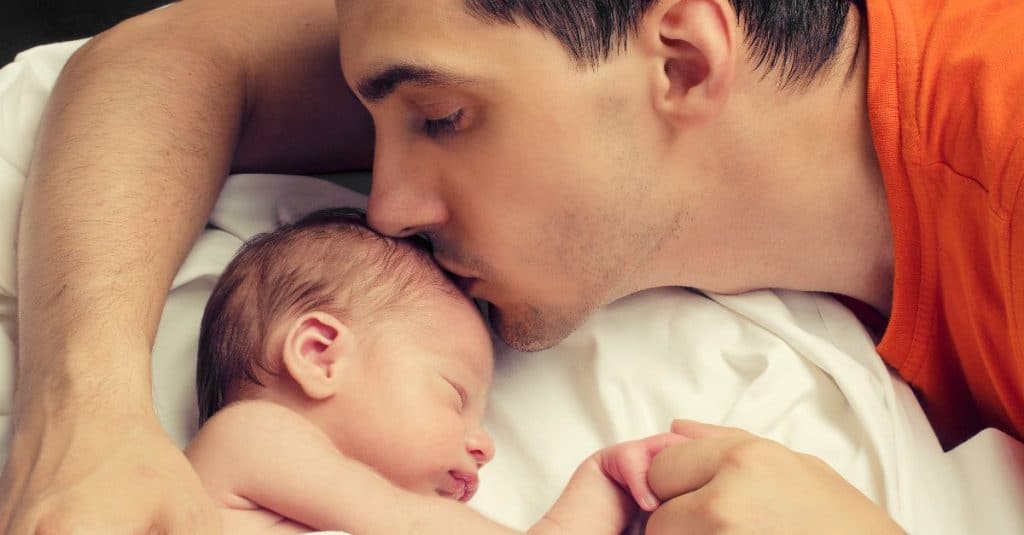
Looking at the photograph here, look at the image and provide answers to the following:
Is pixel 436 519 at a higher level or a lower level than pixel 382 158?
lower

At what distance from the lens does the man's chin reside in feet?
4.17

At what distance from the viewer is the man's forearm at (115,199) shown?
107 centimetres

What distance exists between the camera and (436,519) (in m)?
1.03

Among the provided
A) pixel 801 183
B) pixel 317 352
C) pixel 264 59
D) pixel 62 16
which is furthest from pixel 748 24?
pixel 62 16

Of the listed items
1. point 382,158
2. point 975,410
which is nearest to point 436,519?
point 382,158

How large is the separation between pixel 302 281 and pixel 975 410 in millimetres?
929

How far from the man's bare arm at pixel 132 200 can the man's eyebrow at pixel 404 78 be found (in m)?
0.35

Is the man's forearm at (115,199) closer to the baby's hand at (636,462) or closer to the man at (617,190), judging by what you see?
the man at (617,190)

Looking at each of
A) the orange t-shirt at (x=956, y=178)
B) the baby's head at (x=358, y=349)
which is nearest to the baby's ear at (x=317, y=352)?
the baby's head at (x=358, y=349)

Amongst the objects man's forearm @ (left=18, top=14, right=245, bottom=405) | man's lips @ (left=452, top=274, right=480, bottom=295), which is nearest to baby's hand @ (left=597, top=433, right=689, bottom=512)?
man's lips @ (left=452, top=274, right=480, bottom=295)

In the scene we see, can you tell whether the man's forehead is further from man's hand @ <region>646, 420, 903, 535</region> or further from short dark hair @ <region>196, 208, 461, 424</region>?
man's hand @ <region>646, 420, 903, 535</region>

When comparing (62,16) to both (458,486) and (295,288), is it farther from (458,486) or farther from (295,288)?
(458,486)

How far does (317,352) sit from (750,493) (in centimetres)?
48

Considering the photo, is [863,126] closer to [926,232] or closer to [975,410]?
[926,232]
